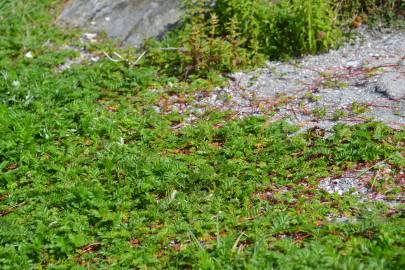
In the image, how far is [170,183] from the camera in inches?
197

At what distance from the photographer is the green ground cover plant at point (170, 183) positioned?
4129 millimetres

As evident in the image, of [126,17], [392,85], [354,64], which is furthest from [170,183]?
[126,17]

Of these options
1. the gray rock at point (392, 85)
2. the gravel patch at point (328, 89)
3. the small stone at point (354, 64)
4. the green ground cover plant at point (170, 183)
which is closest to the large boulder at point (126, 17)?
the green ground cover plant at point (170, 183)

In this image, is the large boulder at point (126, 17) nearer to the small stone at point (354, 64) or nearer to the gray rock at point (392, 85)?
the small stone at point (354, 64)

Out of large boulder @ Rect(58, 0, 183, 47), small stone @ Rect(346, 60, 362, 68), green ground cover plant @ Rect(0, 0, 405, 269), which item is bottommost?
small stone @ Rect(346, 60, 362, 68)

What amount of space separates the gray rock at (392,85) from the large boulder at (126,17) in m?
2.82

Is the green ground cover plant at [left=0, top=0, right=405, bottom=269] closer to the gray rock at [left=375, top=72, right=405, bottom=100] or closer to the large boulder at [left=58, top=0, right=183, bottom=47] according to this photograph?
the gray rock at [left=375, top=72, right=405, bottom=100]

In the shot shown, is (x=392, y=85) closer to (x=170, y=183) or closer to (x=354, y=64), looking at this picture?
(x=354, y=64)

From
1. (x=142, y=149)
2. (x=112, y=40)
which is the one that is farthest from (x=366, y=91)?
(x=112, y=40)

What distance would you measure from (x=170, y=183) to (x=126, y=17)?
13.1ft

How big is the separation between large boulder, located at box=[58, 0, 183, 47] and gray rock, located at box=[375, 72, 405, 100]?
282cm

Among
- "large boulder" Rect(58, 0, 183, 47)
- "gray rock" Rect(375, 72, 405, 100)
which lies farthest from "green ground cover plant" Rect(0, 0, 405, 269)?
"large boulder" Rect(58, 0, 183, 47)

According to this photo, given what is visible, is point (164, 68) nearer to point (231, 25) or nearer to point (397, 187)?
point (231, 25)

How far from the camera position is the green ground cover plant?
13.5 feet
